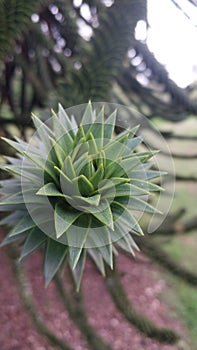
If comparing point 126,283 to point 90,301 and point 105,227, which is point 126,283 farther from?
point 105,227

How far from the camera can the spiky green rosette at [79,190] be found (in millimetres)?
880

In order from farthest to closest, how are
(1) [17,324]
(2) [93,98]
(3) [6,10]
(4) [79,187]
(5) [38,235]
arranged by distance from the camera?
1. (1) [17,324]
2. (2) [93,98]
3. (3) [6,10]
4. (5) [38,235]
5. (4) [79,187]

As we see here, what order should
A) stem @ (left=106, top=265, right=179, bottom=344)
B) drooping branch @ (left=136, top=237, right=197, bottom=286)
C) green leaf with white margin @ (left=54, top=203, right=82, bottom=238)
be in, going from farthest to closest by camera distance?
1. drooping branch @ (left=136, top=237, right=197, bottom=286)
2. stem @ (left=106, top=265, right=179, bottom=344)
3. green leaf with white margin @ (left=54, top=203, right=82, bottom=238)

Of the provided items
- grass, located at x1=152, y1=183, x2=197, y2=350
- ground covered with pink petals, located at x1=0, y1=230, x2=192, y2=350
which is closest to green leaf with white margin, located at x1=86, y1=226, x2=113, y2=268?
grass, located at x1=152, y1=183, x2=197, y2=350

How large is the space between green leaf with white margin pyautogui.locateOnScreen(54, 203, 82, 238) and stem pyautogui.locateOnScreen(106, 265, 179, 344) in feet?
2.04

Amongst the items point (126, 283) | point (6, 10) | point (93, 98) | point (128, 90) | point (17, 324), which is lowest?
point (17, 324)

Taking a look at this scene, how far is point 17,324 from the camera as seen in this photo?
7.40 ft

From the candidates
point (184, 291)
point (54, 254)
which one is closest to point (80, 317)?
point (54, 254)

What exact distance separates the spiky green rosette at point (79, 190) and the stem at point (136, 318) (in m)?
0.46

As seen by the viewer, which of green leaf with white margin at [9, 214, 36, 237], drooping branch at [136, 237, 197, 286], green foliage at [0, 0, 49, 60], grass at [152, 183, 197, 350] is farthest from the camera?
grass at [152, 183, 197, 350]

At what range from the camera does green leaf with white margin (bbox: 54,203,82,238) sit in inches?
32.8

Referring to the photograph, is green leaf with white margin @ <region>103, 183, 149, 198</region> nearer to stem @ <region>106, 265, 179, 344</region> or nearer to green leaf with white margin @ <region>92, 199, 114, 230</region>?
green leaf with white margin @ <region>92, 199, 114, 230</region>

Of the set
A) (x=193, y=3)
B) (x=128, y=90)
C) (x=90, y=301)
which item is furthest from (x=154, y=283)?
(x=193, y=3)

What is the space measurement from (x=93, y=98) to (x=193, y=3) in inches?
21.5
